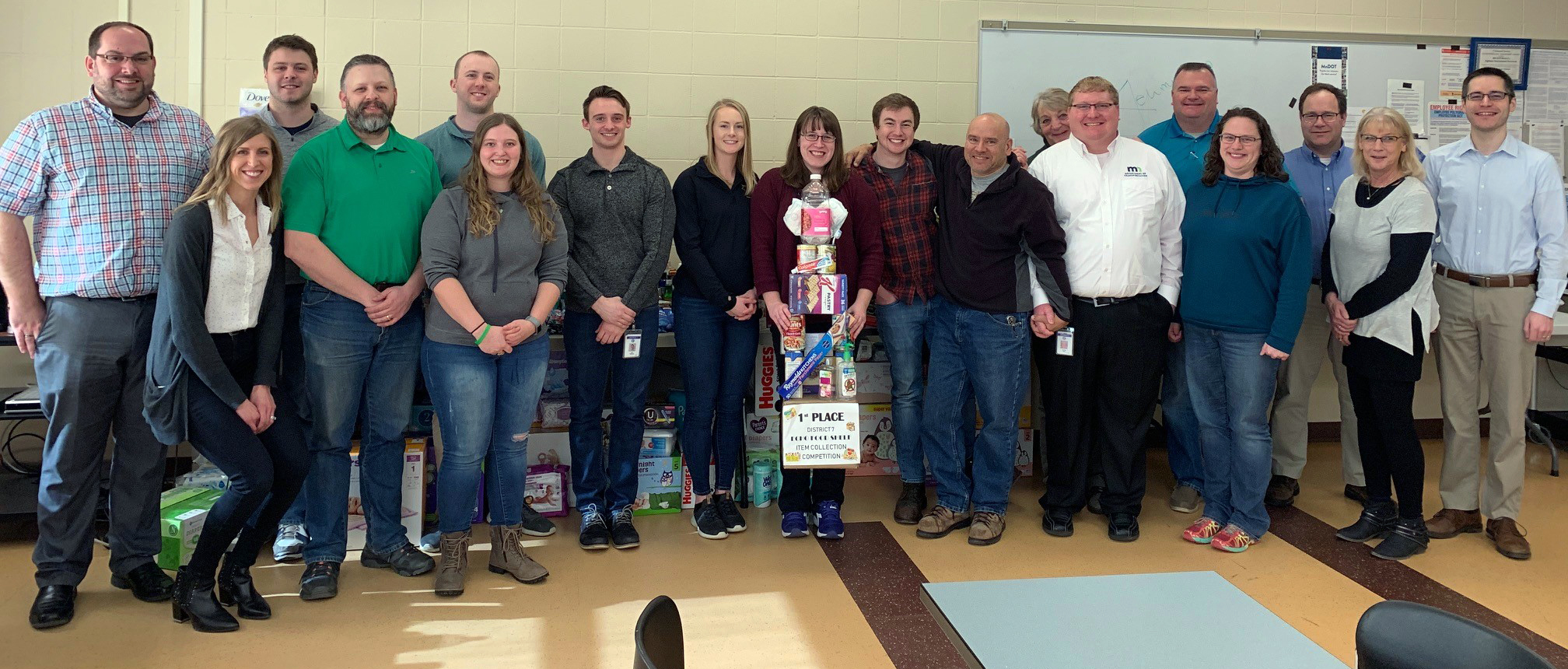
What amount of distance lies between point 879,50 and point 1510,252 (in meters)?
2.89

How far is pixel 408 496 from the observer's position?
3.87 meters

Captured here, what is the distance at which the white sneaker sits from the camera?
12.1ft

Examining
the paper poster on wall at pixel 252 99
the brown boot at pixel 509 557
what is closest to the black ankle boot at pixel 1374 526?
the brown boot at pixel 509 557

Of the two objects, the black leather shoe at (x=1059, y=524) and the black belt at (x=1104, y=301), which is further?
the black leather shoe at (x=1059, y=524)

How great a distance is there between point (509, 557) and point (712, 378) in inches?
40.1

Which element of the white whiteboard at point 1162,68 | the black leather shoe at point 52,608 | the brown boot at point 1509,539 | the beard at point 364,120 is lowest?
the black leather shoe at point 52,608

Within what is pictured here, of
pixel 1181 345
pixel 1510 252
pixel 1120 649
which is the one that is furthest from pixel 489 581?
pixel 1510 252

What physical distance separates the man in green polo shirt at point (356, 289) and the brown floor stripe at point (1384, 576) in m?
3.33

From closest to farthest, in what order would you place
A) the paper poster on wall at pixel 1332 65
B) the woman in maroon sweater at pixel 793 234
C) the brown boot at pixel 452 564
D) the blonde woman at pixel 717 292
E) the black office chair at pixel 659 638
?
the black office chair at pixel 659 638 → the brown boot at pixel 452 564 → the woman in maroon sweater at pixel 793 234 → the blonde woman at pixel 717 292 → the paper poster on wall at pixel 1332 65

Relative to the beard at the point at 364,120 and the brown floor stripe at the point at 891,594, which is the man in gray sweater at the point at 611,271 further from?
the brown floor stripe at the point at 891,594

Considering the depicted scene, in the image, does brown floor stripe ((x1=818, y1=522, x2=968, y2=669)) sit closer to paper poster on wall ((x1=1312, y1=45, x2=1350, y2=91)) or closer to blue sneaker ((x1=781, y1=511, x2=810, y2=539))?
blue sneaker ((x1=781, y1=511, x2=810, y2=539))

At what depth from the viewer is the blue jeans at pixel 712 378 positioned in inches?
157

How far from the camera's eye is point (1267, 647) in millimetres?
1579

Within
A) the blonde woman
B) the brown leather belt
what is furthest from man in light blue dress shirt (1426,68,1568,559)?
the blonde woman
